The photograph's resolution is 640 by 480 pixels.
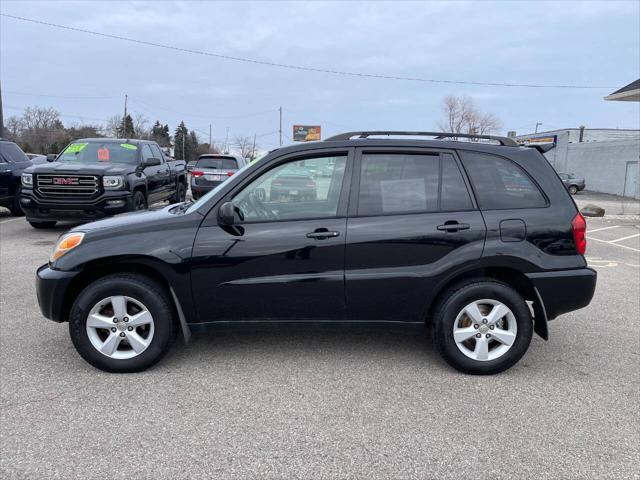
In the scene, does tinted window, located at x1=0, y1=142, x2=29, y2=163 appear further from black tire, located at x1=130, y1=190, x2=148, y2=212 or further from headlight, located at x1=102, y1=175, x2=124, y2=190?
headlight, located at x1=102, y1=175, x2=124, y2=190

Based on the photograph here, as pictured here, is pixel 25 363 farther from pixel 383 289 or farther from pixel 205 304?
pixel 383 289

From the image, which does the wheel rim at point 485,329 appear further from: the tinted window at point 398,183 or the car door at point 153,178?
the car door at point 153,178

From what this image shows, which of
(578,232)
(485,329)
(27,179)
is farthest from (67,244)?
(27,179)

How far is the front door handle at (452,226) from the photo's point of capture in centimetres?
359

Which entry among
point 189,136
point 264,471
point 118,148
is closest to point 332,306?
point 264,471

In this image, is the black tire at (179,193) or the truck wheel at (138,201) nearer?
the truck wheel at (138,201)

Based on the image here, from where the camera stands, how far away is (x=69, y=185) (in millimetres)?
8977

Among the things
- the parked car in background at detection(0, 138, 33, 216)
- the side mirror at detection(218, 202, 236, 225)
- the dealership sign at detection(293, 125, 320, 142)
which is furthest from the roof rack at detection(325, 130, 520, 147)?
the dealership sign at detection(293, 125, 320, 142)

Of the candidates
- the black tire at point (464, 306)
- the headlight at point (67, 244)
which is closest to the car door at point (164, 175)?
the headlight at point (67, 244)

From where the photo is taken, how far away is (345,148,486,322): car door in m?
3.57

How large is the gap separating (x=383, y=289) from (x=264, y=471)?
152 cm

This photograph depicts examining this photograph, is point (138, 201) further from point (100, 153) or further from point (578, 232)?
point (578, 232)

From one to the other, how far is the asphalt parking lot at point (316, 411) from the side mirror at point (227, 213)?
112 centimetres

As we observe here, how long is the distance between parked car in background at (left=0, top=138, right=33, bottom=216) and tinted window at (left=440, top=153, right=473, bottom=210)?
10591 millimetres
